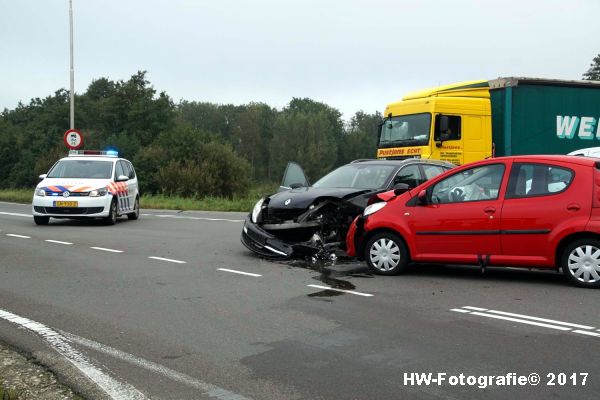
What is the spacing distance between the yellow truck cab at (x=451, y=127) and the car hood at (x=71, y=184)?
25.5 ft

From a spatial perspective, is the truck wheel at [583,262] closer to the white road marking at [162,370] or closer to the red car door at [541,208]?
the red car door at [541,208]

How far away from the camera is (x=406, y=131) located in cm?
1706

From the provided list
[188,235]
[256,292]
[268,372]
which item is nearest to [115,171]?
[188,235]

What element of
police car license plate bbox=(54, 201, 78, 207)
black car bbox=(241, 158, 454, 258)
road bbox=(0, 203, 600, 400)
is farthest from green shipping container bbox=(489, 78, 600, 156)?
police car license plate bbox=(54, 201, 78, 207)

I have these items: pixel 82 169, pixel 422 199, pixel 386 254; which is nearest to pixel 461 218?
pixel 422 199

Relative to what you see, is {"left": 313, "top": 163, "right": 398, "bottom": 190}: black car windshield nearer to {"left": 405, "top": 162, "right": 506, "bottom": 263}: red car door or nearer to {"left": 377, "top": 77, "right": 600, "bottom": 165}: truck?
{"left": 405, "top": 162, "right": 506, "bottom": 263}: red car door

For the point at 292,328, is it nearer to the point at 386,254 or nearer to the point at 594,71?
the point at 386,254

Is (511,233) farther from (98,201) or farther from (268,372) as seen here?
(98,201)

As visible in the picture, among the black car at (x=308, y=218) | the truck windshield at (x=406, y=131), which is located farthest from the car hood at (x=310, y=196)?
the truck windshield at (x=406, y=131)

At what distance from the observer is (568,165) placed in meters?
7.65

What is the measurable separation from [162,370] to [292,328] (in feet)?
4.77

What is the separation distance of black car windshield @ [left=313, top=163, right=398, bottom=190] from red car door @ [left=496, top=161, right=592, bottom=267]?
2.70 meters

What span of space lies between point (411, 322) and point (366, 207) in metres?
3.58

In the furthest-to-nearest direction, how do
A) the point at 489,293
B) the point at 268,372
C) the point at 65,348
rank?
1. the point at 489,293
2. the point at 65,348
3. the point at 268,372
